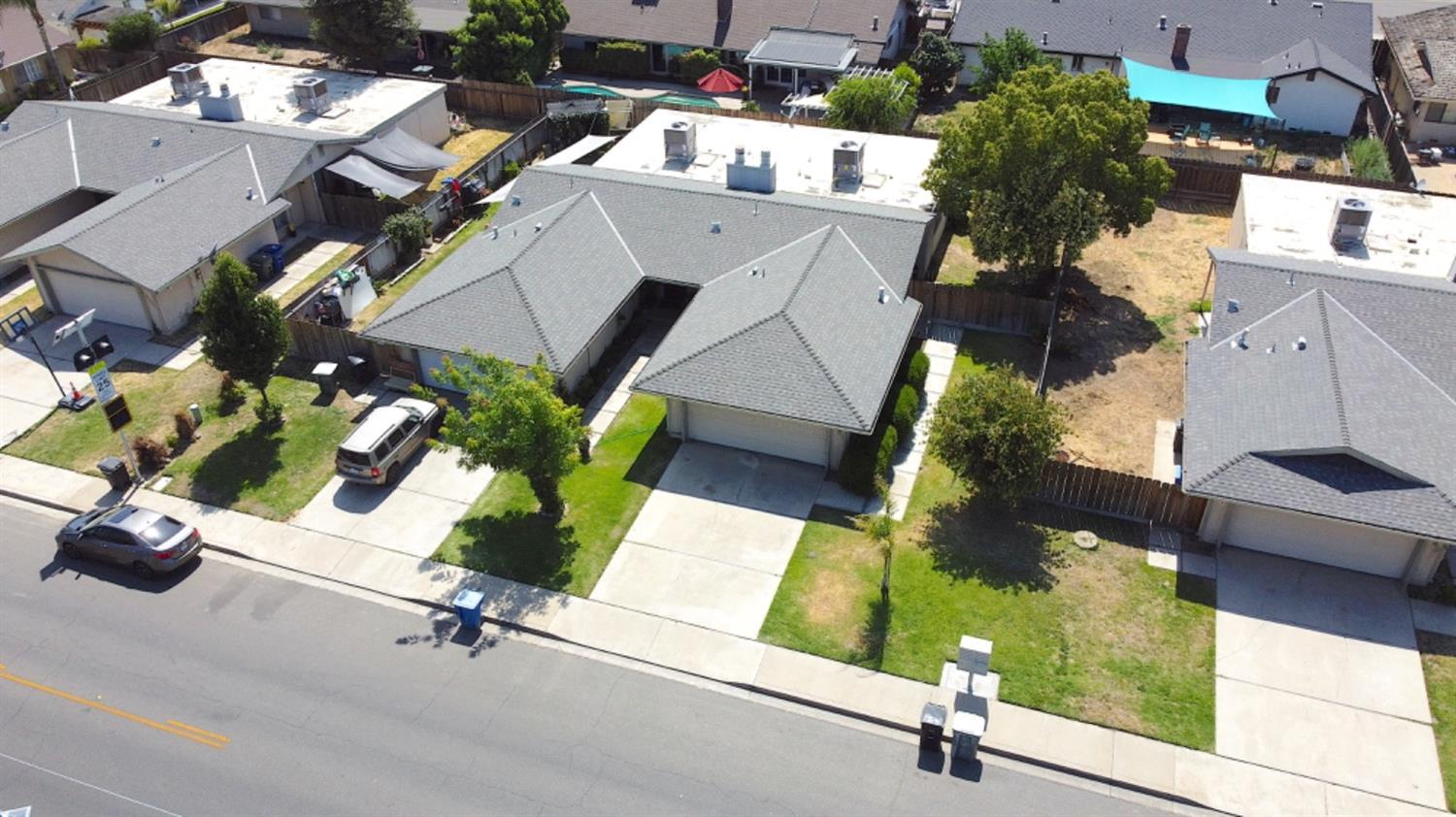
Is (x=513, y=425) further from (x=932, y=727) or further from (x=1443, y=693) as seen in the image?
(x=1443, y=693)

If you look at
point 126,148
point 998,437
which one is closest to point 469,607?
point 998,437

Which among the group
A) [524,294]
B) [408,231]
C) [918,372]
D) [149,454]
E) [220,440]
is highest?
[524,294]

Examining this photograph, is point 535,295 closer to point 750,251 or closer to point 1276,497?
point 750,251

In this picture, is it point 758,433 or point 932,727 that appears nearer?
point 932,727

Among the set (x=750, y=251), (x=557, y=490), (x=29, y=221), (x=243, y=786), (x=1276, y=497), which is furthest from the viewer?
(x=29, y=221)

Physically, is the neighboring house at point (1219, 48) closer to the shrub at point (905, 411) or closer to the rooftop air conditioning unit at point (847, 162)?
the rooftop air conditioning unit at point (847, 162)

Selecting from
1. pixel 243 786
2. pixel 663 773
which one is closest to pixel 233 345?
pixel 243 786

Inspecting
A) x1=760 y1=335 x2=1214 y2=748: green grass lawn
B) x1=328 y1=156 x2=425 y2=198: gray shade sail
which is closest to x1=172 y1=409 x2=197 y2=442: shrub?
x1=328 y1=156 x2=425 y2=198: gray shade sail
